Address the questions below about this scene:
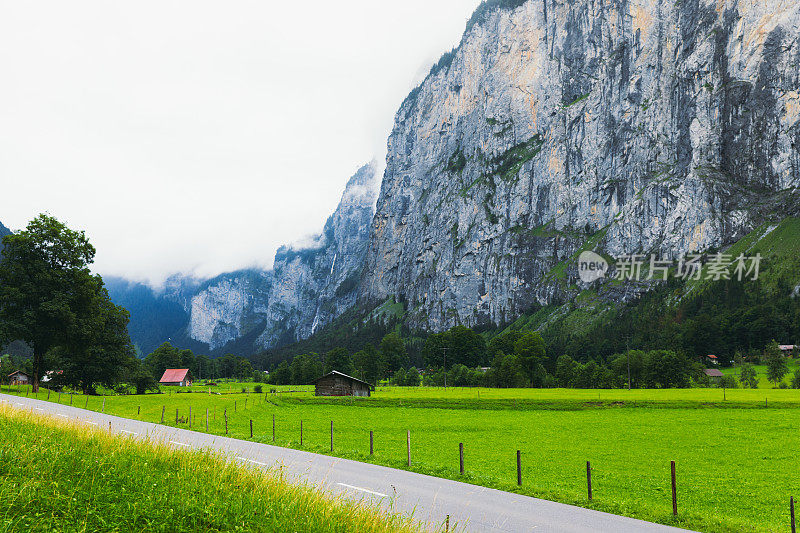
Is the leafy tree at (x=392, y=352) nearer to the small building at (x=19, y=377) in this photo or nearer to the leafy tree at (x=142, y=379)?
the leafy tree at (x=142, y=379)

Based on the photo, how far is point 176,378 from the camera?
165 m

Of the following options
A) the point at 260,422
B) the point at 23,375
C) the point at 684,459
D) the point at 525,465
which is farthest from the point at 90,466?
the point at 23,375

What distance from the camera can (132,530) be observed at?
8047mm

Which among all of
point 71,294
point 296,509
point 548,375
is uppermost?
point 71,294

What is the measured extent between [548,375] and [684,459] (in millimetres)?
103275

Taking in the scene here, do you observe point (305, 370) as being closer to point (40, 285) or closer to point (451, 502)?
point (40, 285)

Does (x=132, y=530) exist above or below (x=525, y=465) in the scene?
above

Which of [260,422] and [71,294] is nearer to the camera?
[260,422]

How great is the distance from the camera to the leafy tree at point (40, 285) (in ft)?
179

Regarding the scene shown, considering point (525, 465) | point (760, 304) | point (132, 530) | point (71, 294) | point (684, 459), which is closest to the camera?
point (132, 530)

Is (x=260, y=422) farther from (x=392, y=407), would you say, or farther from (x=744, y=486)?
(x=744, y=486)

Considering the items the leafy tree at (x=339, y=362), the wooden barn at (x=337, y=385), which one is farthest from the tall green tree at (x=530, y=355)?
the wooden barn at (x=337, y=385)

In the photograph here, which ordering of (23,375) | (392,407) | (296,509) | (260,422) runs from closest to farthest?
1. (296,509)
2. (260,422)
3. (392,407)
4. (23,375)

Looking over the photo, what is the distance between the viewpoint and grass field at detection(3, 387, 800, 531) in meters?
20.6
